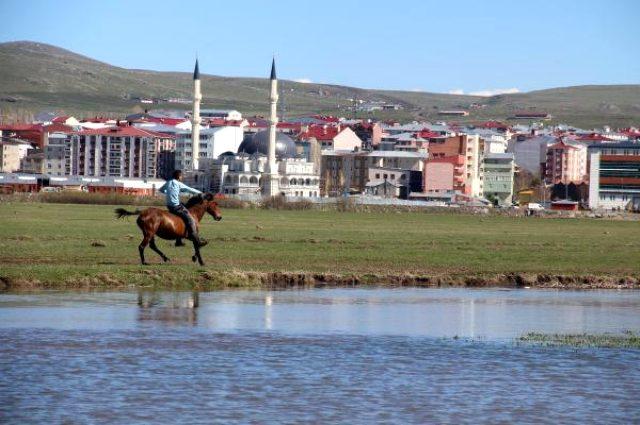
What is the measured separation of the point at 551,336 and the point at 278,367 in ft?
16.6

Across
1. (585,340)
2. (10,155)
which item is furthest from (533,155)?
(585,340)

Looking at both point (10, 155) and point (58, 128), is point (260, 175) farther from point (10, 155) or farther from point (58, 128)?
point (58, 128)

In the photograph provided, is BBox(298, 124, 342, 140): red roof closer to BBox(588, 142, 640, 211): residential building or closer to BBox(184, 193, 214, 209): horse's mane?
BBox(588, 142, 640, 211): residential building

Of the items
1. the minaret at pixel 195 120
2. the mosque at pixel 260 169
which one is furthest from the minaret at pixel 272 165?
the minaret at pixel 195 120

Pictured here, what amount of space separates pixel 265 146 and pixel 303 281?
422ft

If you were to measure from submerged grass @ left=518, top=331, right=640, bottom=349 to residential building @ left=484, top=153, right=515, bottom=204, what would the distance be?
488 feet

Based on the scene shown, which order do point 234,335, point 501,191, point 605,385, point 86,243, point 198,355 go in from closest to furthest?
point 605,385 < point 198,355 < point 234,335 < point 86,243 < point 501,191

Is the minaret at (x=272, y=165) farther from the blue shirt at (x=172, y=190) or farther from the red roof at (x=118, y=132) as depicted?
the blue shirt at (x=172, y=190)

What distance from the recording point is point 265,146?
513 feet

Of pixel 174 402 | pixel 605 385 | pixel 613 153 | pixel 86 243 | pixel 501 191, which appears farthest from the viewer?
pixel 501 191

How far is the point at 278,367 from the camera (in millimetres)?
16453

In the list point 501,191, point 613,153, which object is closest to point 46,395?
point 613,153

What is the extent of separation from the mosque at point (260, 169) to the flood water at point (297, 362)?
119859 mm

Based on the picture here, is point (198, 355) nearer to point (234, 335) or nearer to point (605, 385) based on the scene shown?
point (234, 335)
